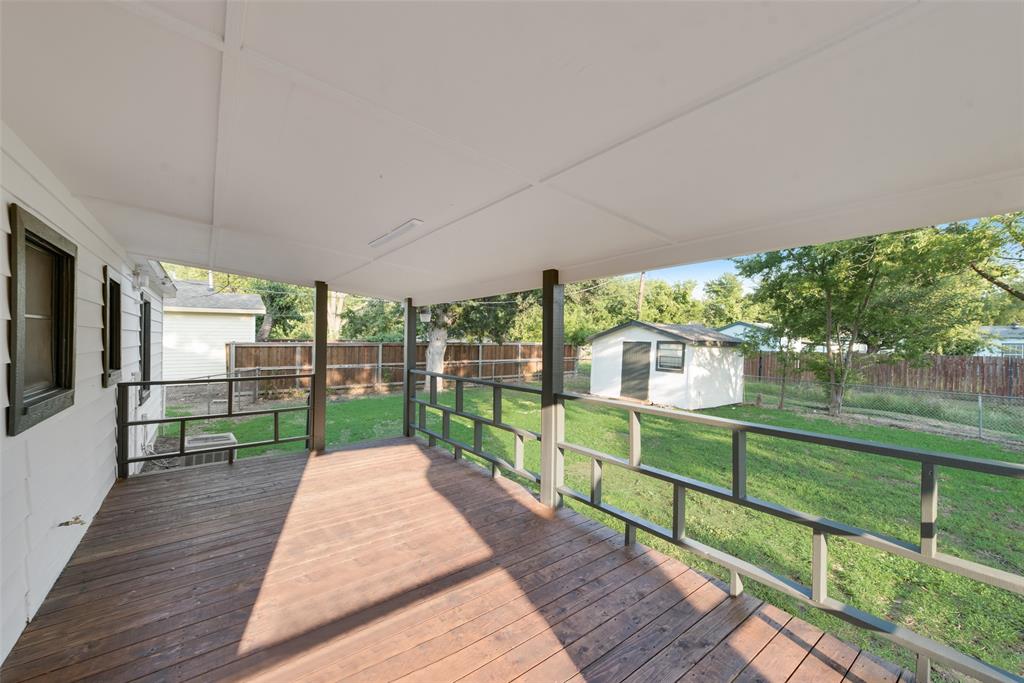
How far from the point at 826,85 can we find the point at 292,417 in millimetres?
8664

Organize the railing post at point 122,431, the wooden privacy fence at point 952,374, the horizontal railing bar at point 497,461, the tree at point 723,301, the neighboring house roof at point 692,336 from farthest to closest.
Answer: the tree at point 723,301 < the neighboring house roof at point 692,336 < the wooden privacy fence at point 952,374 < the railing post at point 122,431 < the horizontal railing bar at point 497,461

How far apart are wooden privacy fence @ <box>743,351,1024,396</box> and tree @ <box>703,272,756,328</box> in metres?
7.92

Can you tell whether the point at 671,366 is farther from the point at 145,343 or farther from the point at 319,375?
the point at 145,343

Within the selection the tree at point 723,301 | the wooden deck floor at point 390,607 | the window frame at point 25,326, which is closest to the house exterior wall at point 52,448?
the window frame at point 25,326

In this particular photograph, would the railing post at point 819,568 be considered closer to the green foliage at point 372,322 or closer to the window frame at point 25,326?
the window frame at point 25,326

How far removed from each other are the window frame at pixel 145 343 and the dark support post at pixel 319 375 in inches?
76.1

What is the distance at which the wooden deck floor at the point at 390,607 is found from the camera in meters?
1.64

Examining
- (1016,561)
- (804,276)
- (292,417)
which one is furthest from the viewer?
(804,276)

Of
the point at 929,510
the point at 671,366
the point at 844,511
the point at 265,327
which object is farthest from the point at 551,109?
the point at 265,327

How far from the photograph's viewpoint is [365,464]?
4277mm

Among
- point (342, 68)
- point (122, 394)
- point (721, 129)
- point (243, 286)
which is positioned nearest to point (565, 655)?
point (721, 129)

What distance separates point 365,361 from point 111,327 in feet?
24.3

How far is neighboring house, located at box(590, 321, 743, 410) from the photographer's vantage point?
33.7 feet

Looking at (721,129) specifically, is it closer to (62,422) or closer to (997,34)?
(997,34)
